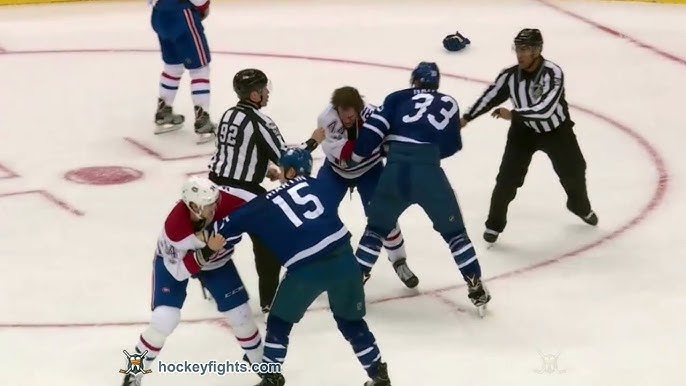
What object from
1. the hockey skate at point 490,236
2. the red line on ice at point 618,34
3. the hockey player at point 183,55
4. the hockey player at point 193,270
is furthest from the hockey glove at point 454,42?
the hockey player at point 193,270

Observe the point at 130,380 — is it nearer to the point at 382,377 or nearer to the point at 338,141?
the point at 382,377

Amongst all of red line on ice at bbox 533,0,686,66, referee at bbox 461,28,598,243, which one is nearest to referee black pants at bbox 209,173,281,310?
referee at bbox 461,28,598,243

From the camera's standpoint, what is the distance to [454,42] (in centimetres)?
1100

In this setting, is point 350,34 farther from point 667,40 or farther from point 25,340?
point 25,340

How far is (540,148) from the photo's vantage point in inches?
279

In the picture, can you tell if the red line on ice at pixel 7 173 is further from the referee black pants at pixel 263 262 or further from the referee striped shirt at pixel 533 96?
the referee striped shirt at pixel 533 96

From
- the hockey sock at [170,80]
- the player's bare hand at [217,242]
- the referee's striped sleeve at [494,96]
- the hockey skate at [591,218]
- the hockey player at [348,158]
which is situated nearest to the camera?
the player's bare hand at [217,242]

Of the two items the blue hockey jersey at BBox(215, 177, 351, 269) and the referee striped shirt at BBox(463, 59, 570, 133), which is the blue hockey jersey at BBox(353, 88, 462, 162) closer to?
the referee striped shirt at BBox(463, 59, 570, 133)

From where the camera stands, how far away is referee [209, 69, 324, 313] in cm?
604

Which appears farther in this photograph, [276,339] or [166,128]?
[166,128]

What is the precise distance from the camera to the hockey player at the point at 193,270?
16.9 feet

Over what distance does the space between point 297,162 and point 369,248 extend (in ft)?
3.69

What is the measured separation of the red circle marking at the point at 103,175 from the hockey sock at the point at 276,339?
10.4ft

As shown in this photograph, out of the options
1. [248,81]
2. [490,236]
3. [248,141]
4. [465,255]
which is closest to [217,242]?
[248,141]
